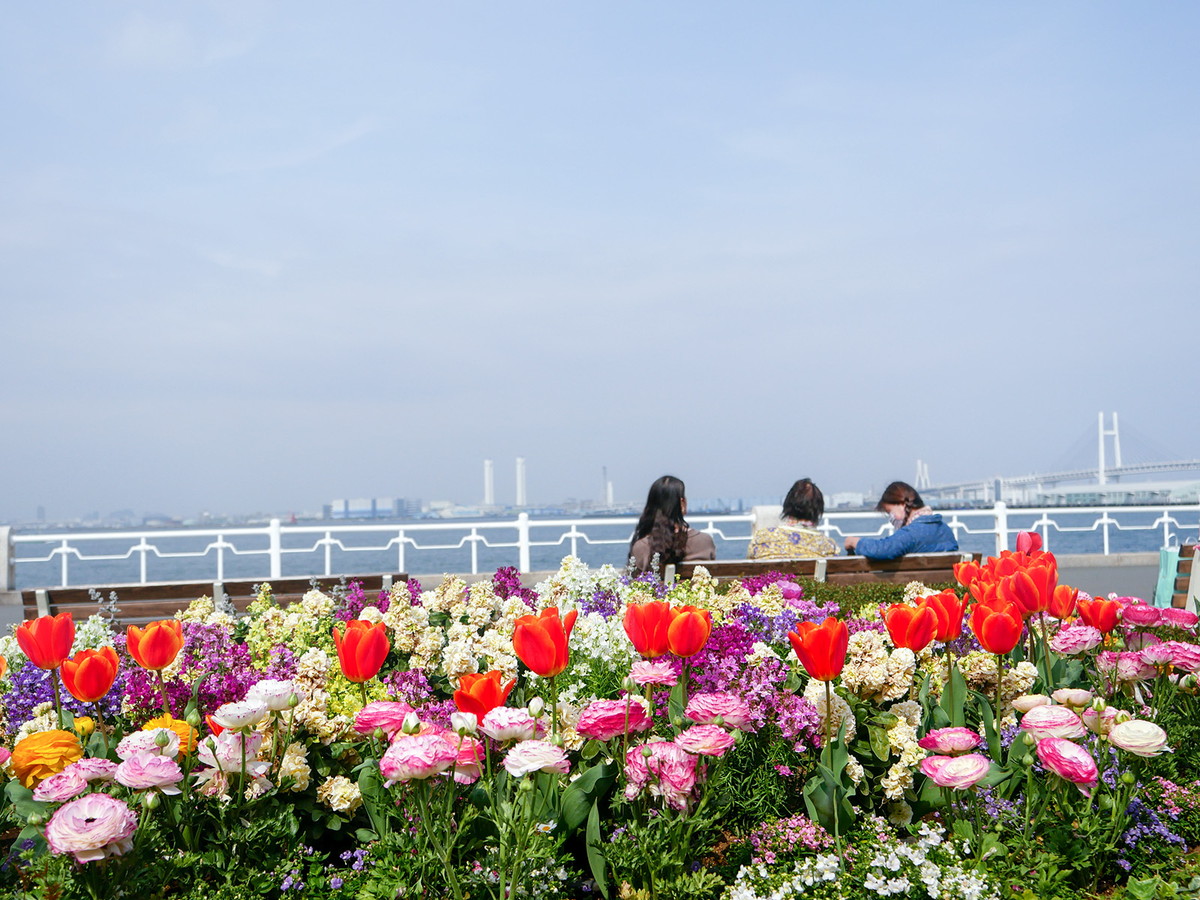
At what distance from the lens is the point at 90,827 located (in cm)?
151

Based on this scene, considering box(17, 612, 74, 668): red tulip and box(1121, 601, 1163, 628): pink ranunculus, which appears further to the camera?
box(1121, 601, 1163, 628): pink ranunculus

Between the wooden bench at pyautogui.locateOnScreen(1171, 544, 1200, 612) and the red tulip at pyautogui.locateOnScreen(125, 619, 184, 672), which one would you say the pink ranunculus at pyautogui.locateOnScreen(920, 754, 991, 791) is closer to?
the red tulip at pyautogui.locateOnScreen(125, 619, 184, 672)

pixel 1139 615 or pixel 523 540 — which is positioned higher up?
pixel 1139 615

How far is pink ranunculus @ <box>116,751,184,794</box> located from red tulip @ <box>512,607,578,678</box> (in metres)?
0.67

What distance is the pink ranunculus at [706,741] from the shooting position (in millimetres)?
1744

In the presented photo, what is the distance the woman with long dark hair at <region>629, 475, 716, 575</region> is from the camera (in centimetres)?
613

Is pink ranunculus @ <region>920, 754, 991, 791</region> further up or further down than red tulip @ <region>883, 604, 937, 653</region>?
further down

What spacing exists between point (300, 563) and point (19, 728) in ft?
232

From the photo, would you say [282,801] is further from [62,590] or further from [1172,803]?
[62,590]

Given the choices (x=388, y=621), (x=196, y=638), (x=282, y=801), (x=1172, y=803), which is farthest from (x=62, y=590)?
(x=1172, y=803)

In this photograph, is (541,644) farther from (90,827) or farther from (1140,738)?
(1140,738)

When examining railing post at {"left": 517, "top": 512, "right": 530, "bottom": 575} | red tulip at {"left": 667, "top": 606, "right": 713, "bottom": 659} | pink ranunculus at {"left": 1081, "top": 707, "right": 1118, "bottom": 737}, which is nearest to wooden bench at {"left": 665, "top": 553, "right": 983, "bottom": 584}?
pink ranunculus at {"left": 1081, "top": 707, "right": 1118, "bottom": 737}

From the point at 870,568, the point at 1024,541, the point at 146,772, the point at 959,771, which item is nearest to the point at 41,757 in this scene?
the point at 146,772

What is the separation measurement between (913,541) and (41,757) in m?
5.48
